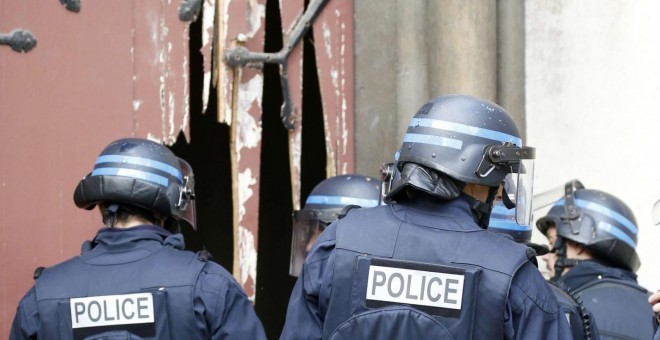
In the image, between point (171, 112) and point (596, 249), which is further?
point (171, 112)

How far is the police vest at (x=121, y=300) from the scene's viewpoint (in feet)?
11.3

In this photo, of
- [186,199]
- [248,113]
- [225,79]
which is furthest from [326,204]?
[186,199]

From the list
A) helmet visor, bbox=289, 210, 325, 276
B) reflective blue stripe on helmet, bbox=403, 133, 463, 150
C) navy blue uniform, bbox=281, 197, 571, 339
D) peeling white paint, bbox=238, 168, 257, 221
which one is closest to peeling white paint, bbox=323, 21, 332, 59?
peeling white paint, bbox=238, 168, 257, 221

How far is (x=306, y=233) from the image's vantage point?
4652 mm

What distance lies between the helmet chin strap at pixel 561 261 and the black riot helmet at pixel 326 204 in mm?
699

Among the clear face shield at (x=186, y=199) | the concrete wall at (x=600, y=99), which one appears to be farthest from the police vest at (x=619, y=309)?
the clear face shield at (x=186, y=199)

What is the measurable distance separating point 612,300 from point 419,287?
135 centimetres

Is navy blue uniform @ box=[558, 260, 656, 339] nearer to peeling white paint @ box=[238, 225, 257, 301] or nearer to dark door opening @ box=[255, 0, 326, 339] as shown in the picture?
peeling white paint @ box=[238, 225, 257, 301]

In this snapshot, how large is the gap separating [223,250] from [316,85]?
4.84 feet

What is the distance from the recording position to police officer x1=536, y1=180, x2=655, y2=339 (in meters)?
4.14

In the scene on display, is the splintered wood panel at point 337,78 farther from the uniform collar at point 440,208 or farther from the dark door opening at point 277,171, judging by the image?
the uniform collar at point 440,208

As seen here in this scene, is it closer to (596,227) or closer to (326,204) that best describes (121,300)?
(326,204)

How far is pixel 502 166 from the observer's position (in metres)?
3.20

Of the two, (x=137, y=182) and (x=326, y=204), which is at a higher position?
(x=137, y=182)
